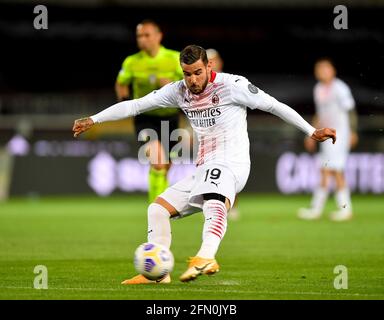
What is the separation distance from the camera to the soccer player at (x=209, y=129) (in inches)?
312

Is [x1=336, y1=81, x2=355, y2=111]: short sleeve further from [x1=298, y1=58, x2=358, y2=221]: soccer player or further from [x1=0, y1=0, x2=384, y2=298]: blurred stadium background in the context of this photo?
[x1=0, y1=0, x2=384, y2=298]: blurred stadium background

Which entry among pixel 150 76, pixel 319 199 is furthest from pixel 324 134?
pixel 319 199

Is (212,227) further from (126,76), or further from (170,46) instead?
(170,46)

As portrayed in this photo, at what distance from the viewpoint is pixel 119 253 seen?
34.6 ft

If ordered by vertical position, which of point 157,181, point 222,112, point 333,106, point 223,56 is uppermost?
point 223,56

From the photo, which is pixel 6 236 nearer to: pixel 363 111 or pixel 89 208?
pixel 89 208

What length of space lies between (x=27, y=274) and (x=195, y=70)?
2.41 m

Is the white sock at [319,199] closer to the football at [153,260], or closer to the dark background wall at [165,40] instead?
the football at [153,260]

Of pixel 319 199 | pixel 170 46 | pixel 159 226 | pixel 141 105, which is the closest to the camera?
pixel 159 226

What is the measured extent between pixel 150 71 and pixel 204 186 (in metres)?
4.62

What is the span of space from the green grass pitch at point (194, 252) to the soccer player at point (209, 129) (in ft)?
2.03

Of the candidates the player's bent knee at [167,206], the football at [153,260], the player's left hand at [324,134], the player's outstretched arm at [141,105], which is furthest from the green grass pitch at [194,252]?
the player's outstretched arm at [141,105]

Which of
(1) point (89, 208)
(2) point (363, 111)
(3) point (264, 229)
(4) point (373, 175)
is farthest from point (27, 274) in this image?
(2) point (363, 111)

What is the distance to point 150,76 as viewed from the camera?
12.3m
